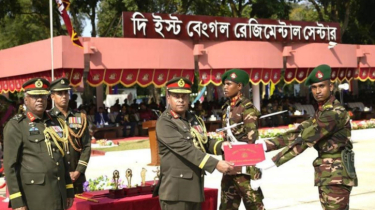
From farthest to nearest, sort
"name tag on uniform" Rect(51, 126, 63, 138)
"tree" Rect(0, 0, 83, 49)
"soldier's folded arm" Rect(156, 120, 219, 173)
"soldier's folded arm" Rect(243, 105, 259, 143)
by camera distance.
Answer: "tree" Rect(0, 0, 83, 49), "soldier's folded arm" Rect(243, 105, 259, 143), "name tag on uniform" Rect(51, 126, 63, 138), "soldier's folded arm" Rect(156, 120, 219, 173)

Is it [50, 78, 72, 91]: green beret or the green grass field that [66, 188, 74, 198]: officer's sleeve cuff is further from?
the green grass field

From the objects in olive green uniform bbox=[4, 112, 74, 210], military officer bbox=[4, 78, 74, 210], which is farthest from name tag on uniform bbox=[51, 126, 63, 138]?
olive green uniform bbox=[4, 112, 74, 210]

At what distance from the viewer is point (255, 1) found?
1346 inches

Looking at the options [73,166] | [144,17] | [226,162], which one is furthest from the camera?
[144,17]

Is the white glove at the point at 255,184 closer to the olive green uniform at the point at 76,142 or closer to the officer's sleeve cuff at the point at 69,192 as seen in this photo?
the officer's sleeve cuff at the point at 69,192

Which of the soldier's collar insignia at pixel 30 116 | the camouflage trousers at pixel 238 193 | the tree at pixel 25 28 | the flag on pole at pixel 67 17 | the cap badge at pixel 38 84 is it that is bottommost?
the camouflage trousers at pixel 238 193

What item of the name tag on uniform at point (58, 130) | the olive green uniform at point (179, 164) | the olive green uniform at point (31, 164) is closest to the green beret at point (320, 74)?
the olive green uniform at point (179, 164)

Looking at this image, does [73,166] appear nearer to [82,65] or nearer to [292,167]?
[292,167]

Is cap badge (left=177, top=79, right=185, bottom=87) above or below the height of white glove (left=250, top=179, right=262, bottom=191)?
above

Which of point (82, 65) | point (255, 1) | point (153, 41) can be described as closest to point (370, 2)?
point (255, 1)

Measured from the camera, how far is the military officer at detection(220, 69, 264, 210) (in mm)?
6422

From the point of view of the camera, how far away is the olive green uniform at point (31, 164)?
532 cm

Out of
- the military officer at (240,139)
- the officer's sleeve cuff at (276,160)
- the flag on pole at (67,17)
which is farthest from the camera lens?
the flag on pole at (67,17)

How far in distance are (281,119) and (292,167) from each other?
15.2 metres
